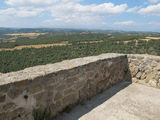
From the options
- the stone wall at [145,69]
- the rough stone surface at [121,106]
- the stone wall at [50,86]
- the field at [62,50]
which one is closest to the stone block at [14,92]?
the stone wall at [50,86]

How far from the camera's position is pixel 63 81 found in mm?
2186

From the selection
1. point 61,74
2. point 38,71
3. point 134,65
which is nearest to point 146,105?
point 134,65

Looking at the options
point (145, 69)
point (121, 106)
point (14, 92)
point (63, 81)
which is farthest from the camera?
point (145, 69)

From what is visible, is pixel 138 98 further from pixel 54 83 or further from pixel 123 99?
pixel 54 83

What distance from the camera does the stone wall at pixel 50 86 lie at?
1.64 m

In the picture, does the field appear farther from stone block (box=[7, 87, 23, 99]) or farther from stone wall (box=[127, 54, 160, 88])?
stone block (box=[7, 87, 23, 99])

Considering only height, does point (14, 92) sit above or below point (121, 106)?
above

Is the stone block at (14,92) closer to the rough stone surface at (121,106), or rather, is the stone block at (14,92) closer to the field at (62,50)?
the rough stone surface at (121,106)

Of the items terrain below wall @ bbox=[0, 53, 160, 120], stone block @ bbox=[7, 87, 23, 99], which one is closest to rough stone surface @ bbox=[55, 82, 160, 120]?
terrain below wall @ bbox=[0, 53, 160, 120]

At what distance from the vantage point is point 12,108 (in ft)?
5.38

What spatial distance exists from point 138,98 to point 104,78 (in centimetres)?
80

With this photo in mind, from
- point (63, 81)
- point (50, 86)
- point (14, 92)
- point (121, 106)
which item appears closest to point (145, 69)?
point (121, 106)

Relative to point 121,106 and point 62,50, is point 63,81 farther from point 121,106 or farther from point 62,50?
point 62,50

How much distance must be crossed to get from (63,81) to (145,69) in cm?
233
